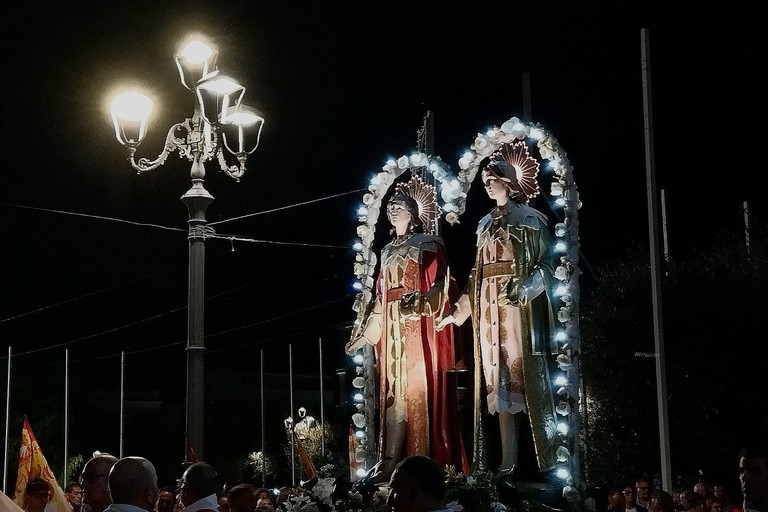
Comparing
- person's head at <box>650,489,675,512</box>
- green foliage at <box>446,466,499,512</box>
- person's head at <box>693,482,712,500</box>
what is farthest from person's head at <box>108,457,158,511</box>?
person's head at <box>693,482,712,500</box>

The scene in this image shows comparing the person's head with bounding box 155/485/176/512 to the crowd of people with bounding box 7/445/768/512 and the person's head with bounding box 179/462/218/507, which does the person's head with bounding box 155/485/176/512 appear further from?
the person's head with bounding box 179/462/218/507

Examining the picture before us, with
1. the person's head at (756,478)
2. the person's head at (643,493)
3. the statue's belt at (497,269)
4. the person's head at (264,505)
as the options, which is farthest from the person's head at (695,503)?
the person's head at (756,478)

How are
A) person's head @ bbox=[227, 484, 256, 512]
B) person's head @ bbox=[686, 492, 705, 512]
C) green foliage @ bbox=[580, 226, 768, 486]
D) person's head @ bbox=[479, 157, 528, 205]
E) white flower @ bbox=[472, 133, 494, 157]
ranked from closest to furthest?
person's head @ bbox=[227, 484, 256, 512]
person's head @ bbox=[479, 157, 528, 205]
white flower @ bbox=[472, 133, 494, 157]
person's head @ bbox=[686, 492, 705, 512]
green foliage @ bbox=[580, 226, 768, 486]

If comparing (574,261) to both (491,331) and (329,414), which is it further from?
(329,414)

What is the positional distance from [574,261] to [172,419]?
4093 centimetres

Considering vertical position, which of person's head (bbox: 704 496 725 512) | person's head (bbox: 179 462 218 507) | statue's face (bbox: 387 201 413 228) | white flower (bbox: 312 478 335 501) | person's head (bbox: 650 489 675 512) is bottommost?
person's head (bbox: 704 496 725 512)

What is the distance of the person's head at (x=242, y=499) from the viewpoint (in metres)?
7.77

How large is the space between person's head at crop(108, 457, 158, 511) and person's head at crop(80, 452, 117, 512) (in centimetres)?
47

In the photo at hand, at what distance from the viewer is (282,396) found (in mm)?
54531

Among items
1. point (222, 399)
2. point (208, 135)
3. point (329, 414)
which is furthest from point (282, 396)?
point (208, 135)

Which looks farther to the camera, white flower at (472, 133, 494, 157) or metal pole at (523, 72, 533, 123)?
metal pole at (523, 72, 533, 123)

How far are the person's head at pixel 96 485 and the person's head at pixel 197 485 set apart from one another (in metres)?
0.53

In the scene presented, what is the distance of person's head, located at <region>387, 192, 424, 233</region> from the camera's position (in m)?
12.3

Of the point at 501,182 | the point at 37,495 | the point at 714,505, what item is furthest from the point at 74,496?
the point at 714,505
